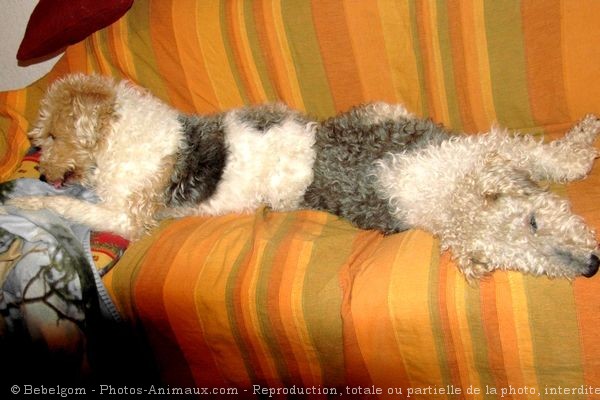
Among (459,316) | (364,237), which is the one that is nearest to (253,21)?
(364,237)

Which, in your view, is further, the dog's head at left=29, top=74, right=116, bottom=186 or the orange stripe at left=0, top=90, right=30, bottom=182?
the orange stripe at left=0, top=90, right=30, bottom=182

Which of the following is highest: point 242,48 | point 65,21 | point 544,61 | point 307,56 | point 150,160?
point 65,21

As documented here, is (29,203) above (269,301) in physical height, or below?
above

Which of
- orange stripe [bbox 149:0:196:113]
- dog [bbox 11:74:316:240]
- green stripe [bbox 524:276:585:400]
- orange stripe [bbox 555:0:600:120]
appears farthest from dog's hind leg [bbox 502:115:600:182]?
orange stripe [bbox 149:0:196:113]

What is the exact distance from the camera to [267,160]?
245cm

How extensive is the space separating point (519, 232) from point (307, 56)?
1503mm

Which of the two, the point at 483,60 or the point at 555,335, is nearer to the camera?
the point at 555,335

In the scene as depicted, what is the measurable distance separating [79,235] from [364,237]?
144cm

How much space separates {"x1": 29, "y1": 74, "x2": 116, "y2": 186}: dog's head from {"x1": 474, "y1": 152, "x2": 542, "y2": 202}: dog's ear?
1.89m

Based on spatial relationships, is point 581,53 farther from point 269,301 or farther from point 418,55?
point 269,301

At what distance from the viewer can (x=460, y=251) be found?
1.89 metres

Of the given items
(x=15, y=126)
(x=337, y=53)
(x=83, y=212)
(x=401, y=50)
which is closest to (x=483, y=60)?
(x=401, y=50)

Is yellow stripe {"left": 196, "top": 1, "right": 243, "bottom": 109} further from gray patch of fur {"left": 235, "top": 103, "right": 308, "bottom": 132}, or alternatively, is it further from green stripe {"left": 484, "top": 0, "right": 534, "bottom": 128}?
green stripe {"left": 484, "top": 0, "right": 534, "bottom": 128}

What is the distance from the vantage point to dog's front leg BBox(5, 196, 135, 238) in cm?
236
